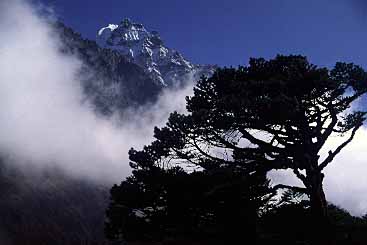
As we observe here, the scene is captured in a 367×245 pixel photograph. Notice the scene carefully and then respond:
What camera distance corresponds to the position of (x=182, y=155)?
25469 millimetres

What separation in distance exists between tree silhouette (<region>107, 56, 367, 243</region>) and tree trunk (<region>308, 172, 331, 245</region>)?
5 cm

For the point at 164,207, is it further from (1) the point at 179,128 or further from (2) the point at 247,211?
(1) the point at 179,128

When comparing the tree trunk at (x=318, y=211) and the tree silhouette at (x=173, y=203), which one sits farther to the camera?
the tree silhouette at (x=173, y=203)

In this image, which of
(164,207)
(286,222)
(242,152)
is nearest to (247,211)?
(286,222)

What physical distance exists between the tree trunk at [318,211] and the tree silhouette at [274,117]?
47mm

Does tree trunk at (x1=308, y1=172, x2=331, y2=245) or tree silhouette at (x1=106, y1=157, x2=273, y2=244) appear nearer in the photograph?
tree trunk at (x1=308, y1=172, x2=331, y2=245)

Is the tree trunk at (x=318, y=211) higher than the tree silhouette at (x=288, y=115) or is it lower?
lower

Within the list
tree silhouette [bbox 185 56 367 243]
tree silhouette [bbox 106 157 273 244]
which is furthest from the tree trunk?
tree silhouette [bbox 106 157 273 244]

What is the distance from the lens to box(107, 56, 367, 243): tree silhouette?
22.2 m

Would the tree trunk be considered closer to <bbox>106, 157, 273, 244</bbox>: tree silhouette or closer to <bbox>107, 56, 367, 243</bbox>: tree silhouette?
<bbox>107, 56, 367, 243</bbox>: tree silhouette

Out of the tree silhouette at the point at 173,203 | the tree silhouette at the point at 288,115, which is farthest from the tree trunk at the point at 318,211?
the tree silhouette at the point at 173,203

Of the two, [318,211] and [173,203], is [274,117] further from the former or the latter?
[173,203]

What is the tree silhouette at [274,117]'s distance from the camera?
22.2 m

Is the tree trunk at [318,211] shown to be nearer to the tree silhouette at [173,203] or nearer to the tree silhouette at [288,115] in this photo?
the tree silhouette at [288,115]
